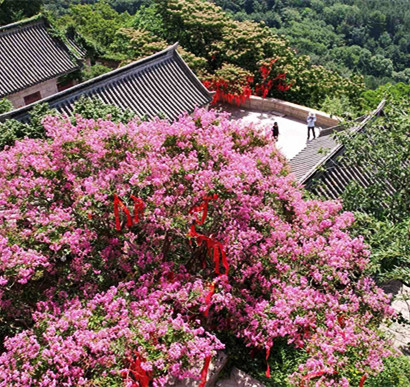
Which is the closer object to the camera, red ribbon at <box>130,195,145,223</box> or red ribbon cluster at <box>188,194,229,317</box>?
red ribbon at <box>130,195,145,223</box>

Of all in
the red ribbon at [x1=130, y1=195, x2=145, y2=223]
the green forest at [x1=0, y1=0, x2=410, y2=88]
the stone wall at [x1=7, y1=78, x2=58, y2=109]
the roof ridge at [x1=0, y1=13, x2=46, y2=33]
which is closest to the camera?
the red ribbon at [x1=130, y1=195, x2=145, y2=223]

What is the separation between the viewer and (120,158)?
832 cm

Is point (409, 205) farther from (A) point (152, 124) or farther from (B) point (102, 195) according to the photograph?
(B) point (102, 195)

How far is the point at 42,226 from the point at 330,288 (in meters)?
4.77

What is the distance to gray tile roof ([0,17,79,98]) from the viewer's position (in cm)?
2427

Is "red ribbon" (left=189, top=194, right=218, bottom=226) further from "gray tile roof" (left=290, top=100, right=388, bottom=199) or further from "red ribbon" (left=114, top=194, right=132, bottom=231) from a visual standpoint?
"gray tile roof" (left=290, top=100, right=388, bottom=199)

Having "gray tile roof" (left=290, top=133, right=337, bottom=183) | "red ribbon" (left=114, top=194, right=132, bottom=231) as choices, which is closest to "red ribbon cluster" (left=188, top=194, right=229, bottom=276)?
"red ribbon" (left=114, top=194, right=132, bottom=231)

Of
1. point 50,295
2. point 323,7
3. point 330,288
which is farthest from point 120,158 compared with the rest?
point 323,7

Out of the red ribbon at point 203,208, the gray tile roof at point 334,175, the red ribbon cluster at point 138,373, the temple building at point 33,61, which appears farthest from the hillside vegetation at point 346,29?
the red ribbon cluster at point 138,373

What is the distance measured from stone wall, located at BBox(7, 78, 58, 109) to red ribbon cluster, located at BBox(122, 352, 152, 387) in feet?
69.5

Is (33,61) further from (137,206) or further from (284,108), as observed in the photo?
(137,206)

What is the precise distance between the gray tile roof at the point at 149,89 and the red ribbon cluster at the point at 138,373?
9756 millimetres

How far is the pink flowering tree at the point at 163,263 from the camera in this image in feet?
22.4

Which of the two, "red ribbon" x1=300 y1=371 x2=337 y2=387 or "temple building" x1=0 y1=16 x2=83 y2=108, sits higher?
"temple building" x1=0 y1=16 x2=83 y2=108
